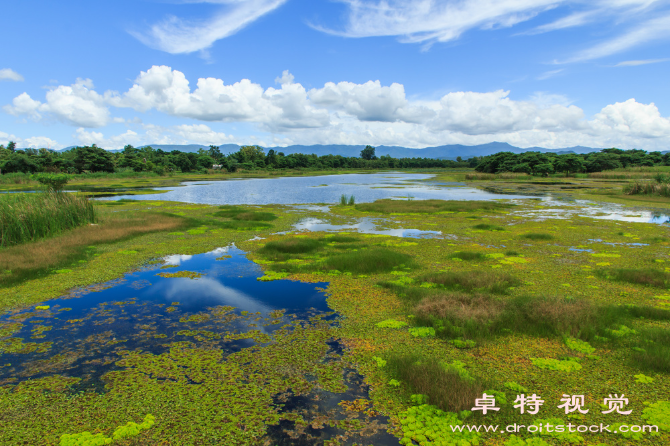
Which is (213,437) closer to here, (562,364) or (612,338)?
(562,364)

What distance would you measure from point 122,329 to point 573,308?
38.1 feet

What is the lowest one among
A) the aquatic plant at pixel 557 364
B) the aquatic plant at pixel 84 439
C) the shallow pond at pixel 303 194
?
the aquatic plant at pixel 557 364

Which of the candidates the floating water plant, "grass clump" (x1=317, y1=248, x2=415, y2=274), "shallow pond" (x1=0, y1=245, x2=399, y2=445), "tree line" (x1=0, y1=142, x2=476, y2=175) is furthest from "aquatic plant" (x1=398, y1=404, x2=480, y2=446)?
"tree line" (x1=0, y1=142, x2=476, y2=175)

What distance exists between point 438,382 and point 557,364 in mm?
2806

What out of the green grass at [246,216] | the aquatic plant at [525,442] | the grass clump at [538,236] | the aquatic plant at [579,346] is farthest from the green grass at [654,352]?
the green grass at [246,216]

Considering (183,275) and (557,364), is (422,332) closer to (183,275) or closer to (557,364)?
(557,364)

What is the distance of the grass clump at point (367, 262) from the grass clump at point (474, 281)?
202cm

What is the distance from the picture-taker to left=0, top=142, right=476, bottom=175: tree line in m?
Answer: 74.6

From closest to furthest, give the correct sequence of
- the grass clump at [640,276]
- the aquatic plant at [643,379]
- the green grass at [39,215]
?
the aquatic plant at [643,379], the grass clump at [640,276], the green grass at [39,215]

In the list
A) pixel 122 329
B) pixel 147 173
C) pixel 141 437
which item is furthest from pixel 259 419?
pixel 147 173

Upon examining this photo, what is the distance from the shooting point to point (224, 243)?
18859 millimetres

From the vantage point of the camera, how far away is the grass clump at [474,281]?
11.1 meters

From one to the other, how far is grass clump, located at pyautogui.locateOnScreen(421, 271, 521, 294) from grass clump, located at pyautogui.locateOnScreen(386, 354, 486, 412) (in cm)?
506

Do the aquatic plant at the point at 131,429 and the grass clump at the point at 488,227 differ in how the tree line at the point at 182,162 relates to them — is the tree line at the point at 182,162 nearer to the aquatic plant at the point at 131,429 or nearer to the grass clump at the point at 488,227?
the grass clump at the point at 488,227
